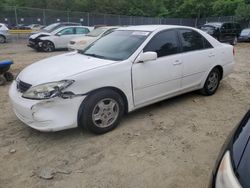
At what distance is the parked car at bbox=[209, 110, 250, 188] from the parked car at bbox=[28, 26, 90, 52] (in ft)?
47.3

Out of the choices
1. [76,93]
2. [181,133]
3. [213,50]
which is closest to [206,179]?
[181,133]

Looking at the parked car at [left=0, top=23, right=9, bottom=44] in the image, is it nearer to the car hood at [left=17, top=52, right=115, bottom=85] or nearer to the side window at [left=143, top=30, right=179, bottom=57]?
the car hood at [left=17, top=52, right=115, bottom=85]

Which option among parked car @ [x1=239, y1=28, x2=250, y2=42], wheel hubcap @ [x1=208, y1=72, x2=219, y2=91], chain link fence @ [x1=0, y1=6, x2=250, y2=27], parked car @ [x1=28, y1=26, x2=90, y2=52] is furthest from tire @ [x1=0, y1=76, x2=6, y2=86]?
chain link fence @ [x1=0, y1=6, x2=250, y2=27]

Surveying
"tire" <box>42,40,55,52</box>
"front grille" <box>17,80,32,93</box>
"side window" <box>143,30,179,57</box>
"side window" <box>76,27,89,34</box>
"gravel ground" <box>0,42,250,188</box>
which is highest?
"side window" <box>143,30,179,57</box>

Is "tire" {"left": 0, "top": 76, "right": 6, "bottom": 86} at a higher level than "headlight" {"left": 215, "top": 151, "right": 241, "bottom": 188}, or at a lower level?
lower

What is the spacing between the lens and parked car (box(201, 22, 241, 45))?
764 inches

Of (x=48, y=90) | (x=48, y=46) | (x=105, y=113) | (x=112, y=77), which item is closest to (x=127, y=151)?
(x=105, y=113)

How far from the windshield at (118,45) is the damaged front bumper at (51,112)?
3.46 ft

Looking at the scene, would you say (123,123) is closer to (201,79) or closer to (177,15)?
(201,79)

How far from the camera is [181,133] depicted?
418 cm

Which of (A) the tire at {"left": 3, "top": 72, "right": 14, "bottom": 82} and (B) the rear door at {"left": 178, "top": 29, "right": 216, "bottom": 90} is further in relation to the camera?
(A) the tire at {"left": 3, "top": 72, "right": 14, "bottom": 82}

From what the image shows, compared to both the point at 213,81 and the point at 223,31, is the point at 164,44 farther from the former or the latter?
the point at 223,31

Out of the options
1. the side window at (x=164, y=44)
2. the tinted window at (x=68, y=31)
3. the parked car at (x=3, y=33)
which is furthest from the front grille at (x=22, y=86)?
the parked car at (x=3, y=33)

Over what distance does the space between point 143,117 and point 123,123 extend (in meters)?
0.43
